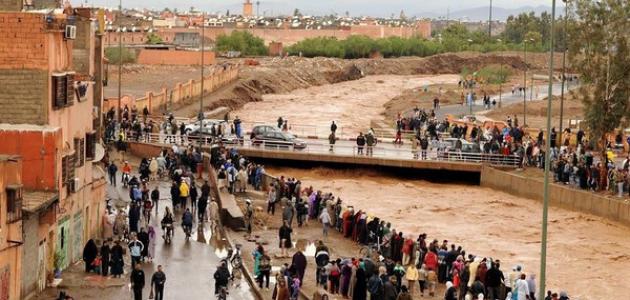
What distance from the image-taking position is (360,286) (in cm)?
2456

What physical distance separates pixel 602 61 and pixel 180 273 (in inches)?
938

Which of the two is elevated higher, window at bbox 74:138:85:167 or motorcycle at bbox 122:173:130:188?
window at bbox 74:138:85:167

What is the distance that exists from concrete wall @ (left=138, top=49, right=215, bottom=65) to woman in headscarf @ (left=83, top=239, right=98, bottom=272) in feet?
296

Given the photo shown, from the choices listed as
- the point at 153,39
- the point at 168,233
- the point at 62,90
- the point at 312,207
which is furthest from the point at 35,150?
the point at 153,39

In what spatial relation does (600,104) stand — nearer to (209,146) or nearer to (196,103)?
(209,146)

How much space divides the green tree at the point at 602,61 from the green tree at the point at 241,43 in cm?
10542

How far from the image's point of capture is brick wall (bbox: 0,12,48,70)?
86.9 feet

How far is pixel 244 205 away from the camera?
3750 centimetres

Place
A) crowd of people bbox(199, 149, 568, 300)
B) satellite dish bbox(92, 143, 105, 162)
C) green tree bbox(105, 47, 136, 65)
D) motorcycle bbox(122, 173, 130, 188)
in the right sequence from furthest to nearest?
green tree bbox(105, 47, 136, 65)
motorcycle bbox(122, 173, 130, 188)
satellite dish bbox(92, 143, 105, 162)
crowd of people bbox(199, 149, 568, 300)

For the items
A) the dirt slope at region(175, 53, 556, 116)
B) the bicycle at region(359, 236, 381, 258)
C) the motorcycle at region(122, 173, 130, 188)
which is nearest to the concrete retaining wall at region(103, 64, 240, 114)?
the dirt slope at region(175, 53, 556, 116)

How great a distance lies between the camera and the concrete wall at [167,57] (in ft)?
385

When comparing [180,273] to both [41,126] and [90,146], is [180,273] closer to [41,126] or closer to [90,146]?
[41,126]

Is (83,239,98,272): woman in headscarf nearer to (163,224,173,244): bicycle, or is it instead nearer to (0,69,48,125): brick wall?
(0,69,48,125): brick wall

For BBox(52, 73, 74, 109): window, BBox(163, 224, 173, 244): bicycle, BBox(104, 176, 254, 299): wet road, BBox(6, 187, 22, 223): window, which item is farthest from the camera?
BBox(163, 224, 173, 244): bicycle
